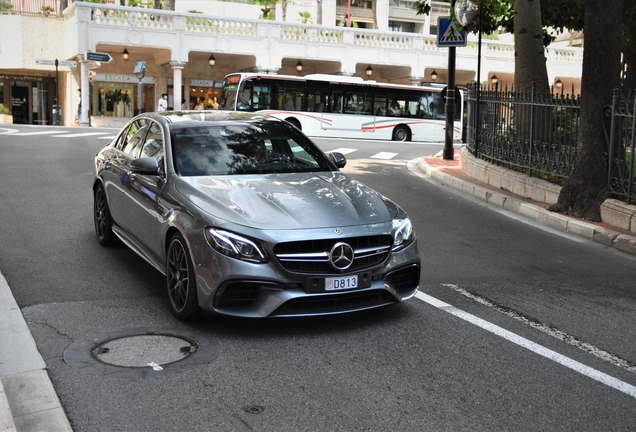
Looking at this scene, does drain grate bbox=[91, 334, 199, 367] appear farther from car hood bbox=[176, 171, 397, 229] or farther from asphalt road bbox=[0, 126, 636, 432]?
car hood bbox=[176, 171, 397, 229]

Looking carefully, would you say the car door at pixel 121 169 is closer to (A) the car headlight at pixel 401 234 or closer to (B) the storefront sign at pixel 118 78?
(A) the car headlight at pixel 401 234

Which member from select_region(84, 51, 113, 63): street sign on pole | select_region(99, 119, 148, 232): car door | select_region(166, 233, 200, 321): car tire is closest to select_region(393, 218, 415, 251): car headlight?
select_region(166, 233, 200, 321): car tire

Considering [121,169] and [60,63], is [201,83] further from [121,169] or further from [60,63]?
[121,169]

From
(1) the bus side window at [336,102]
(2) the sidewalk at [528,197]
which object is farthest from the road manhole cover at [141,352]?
(1) the bus side window at [336,102]

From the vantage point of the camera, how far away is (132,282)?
275 inches

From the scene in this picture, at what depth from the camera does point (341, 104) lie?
34.4m

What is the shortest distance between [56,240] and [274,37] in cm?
3570

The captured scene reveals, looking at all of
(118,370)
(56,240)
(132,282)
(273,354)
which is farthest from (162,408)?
(56,240)

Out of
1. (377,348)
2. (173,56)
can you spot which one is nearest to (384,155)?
(377,348)

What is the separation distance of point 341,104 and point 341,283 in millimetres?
29483

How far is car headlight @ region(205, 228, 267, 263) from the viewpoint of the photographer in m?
5.36

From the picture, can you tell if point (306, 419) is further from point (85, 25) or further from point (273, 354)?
point (85, 25)

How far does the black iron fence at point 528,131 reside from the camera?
12.1 metres

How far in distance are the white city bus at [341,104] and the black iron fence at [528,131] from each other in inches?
686
